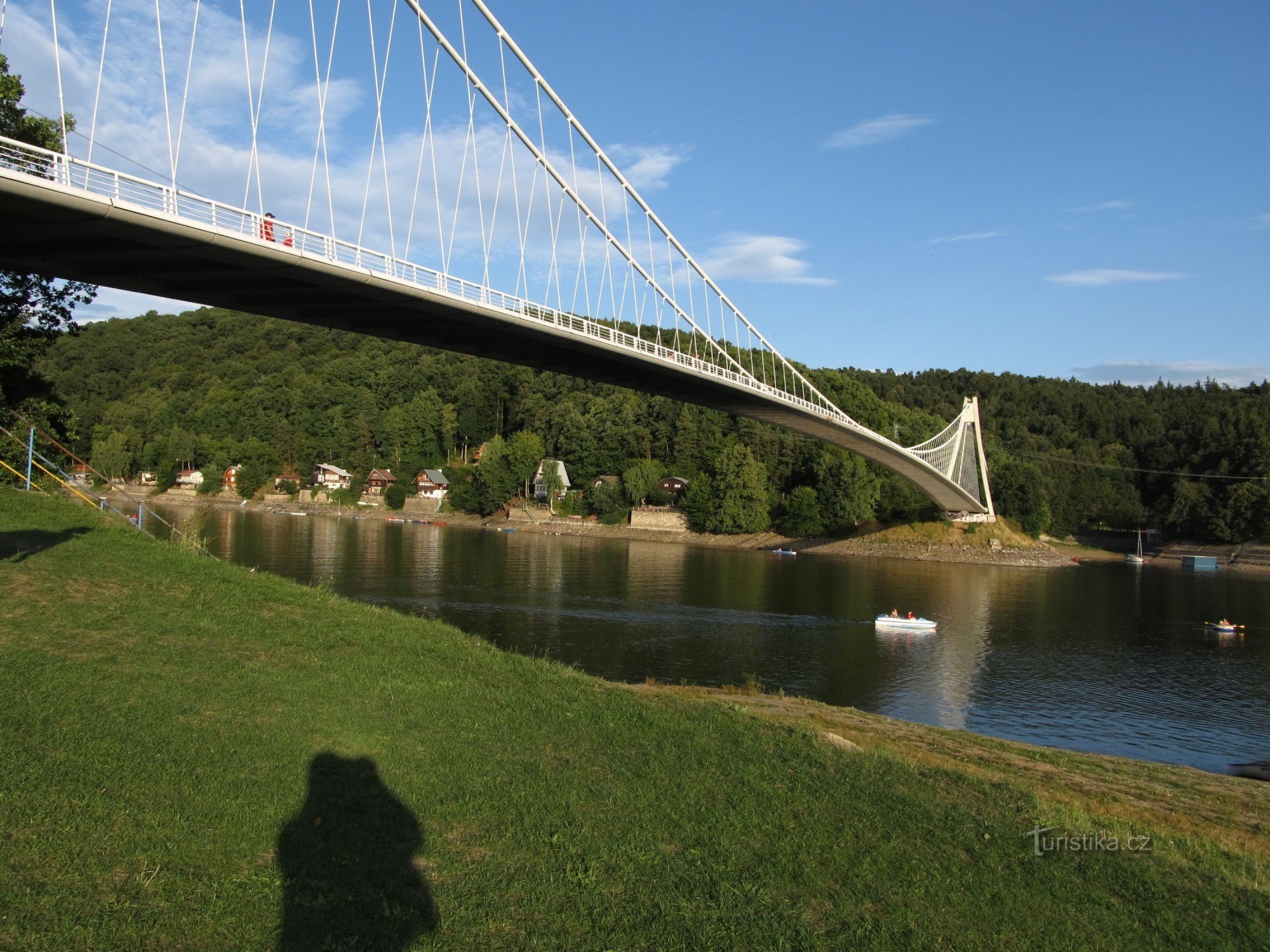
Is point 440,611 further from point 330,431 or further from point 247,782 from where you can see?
point 330,431

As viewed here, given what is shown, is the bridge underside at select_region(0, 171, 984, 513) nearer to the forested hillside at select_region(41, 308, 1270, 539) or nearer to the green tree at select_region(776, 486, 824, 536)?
the green tree at select_region(776, 486, 824, 536)

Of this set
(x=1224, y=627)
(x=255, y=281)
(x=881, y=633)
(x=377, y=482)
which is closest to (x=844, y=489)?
(x=1224, y=627)

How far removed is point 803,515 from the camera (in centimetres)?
6331

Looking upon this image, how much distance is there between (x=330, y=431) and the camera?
8919cm

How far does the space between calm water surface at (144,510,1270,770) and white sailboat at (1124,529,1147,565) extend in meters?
8.20

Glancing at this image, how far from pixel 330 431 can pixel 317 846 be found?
8896 centimetres

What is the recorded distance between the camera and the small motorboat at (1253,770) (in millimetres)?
14398

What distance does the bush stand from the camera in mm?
78938

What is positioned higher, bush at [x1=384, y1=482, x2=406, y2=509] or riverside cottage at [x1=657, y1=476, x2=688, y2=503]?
riverside cottage at [x1=657, y1=476, x2=688, y2=503]

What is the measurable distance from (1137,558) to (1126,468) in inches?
792

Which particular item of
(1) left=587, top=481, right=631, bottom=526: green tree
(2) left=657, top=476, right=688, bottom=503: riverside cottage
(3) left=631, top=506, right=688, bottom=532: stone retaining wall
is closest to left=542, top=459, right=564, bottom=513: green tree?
(1) left=587, top=481, right=631, bottom=526: green tree

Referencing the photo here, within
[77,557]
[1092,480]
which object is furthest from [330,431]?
[77,557]

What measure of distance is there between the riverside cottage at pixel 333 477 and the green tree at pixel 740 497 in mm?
37439

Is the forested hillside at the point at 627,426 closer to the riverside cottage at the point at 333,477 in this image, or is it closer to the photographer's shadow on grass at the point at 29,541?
the riverside cottage at the point at 333,477
